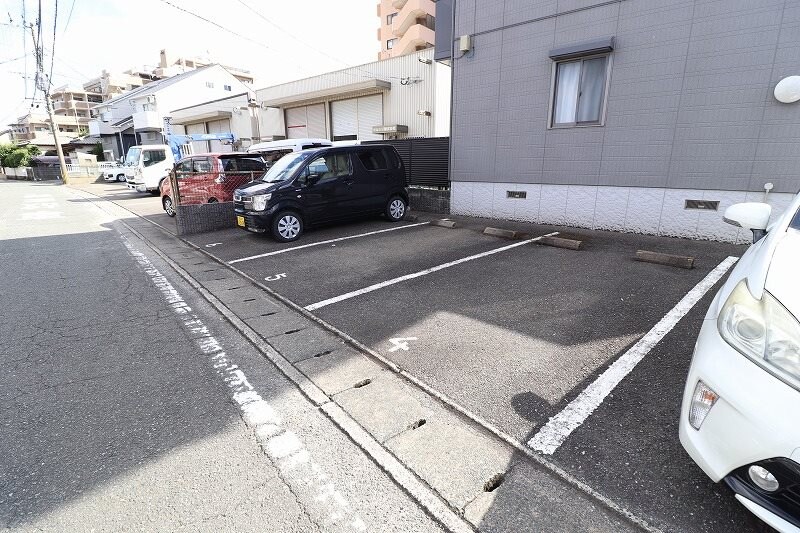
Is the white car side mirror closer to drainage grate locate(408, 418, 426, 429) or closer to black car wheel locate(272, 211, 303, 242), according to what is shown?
drainage grate locate(408, 418, 426, 429)

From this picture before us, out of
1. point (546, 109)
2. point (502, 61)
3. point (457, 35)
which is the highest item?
point (457, 35)

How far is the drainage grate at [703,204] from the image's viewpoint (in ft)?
19.6

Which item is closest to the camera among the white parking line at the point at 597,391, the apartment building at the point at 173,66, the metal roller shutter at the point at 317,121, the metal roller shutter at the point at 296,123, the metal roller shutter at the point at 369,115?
the white parking line at the point at 597,391

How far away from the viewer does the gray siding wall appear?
5371 mm

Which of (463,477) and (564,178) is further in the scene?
(564,178)

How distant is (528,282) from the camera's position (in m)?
4.62

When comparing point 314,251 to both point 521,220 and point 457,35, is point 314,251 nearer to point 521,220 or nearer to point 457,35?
point 521,220

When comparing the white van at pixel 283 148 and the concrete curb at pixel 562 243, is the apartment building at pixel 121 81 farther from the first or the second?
the concrete curb at pixel 562 243

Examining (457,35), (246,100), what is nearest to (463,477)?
(457,35)

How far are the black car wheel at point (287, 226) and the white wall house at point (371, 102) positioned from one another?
8307mm

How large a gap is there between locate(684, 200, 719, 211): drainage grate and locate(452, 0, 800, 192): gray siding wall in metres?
0.23

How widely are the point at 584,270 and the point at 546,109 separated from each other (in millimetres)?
3834

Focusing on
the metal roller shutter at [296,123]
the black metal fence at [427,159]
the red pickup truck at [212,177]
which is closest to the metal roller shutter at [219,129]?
the metal roller shutter at [296,123]

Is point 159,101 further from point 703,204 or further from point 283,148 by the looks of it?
point 703,204
